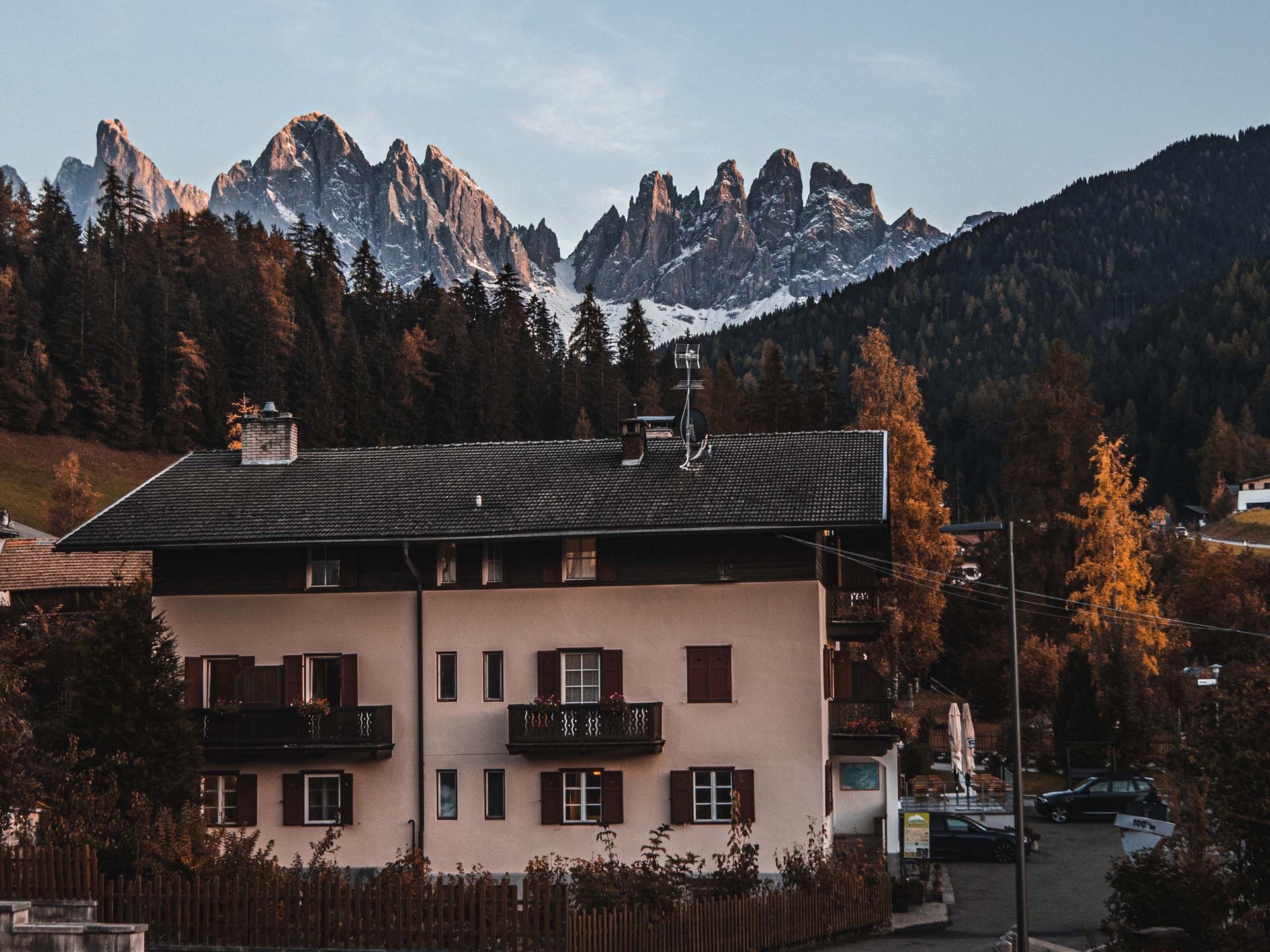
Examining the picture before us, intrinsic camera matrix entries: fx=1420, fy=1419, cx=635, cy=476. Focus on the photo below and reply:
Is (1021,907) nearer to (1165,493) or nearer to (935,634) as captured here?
(935,634)

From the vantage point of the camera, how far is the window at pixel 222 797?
111 ft

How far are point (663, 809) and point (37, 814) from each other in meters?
13.4

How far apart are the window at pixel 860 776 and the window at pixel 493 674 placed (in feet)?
29.1

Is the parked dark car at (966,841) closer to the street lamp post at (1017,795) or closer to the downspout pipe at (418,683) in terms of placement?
the downspout pipe at (418,683)

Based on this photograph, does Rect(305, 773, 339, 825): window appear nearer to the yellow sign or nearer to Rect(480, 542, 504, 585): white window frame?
Rect(480, 542, 504, 585): white window frame

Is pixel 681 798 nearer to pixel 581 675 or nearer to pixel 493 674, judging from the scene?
pixel 581 675

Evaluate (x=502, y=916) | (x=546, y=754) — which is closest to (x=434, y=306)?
(x=546, y=754)

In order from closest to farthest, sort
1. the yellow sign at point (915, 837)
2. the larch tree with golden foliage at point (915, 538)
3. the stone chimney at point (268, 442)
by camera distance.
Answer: the yellow sign at point (915, 837) < the stone chimney at point (268, 442) < the larch tree with golden foliage at point (915, 538)

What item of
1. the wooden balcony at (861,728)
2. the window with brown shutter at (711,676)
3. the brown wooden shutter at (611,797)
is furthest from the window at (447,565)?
the wooden balcony at (861,728)

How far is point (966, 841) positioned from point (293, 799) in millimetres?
17762

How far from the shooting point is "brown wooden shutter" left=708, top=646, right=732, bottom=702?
32.8 meters

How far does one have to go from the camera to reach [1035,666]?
63.3 meters

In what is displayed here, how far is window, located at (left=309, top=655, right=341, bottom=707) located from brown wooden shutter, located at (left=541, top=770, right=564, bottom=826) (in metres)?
5.62

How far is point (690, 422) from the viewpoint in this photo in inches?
1426
